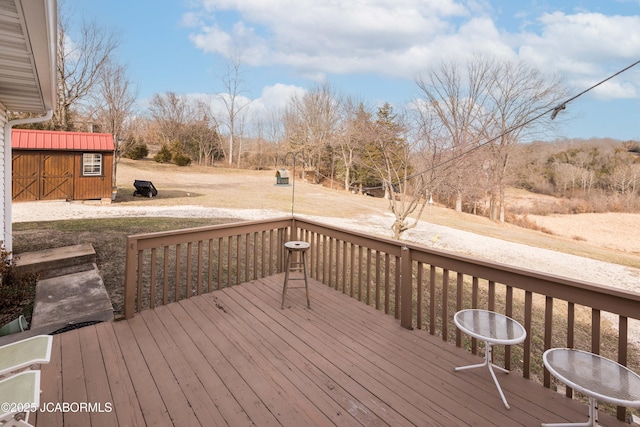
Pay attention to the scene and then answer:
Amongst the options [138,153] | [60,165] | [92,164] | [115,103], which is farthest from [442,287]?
[138,153]

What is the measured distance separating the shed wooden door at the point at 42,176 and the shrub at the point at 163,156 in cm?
1645

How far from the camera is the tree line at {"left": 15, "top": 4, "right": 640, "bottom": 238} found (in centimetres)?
880

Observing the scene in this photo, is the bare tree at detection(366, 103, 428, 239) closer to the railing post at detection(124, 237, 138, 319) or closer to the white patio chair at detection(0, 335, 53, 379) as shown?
the railing post at detection(124, 237, 138, 319)

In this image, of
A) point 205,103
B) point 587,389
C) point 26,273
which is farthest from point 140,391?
point 205,103

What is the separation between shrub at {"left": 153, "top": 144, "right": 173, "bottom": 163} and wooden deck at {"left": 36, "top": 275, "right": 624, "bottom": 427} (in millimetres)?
27707

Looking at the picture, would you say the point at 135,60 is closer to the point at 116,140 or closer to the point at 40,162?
the point at 116,140

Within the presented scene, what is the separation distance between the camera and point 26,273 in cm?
437

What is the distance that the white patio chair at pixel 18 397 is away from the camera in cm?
133

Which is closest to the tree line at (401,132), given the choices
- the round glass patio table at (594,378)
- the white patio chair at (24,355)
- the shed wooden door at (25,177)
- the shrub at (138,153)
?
the shrub at (138,153)

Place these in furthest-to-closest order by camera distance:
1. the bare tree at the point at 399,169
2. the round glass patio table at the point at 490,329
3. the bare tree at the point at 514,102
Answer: the bare tree at the point at 514,102
the bare tree at the point at 399,169
the round glass patio table at the point at 490,329

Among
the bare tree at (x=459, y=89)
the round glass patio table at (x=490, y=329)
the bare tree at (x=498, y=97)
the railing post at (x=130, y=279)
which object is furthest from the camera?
the bare tree at (x=498, y=97)

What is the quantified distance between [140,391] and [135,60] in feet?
69.4

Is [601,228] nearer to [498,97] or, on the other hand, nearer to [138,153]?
[498,97]

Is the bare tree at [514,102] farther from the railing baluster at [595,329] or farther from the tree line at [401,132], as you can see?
the railing baluster at [595,329]
